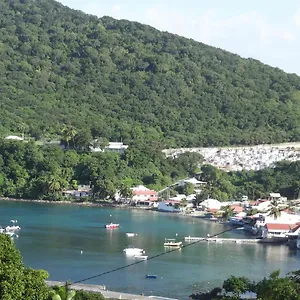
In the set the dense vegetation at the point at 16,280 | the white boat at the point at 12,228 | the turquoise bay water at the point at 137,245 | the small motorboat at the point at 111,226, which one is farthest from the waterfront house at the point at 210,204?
the dense vegetation at the point at 16,280

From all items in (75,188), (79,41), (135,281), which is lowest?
(135,281)

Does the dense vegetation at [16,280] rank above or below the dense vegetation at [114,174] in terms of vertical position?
below

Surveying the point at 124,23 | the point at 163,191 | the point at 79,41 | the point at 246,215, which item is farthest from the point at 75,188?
the point at 124,23

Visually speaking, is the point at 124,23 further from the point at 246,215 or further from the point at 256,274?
the point at 256,274

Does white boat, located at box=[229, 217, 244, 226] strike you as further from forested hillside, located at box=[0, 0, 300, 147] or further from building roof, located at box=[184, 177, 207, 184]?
forested hillside, located at box=[0, 0, 300, 147]

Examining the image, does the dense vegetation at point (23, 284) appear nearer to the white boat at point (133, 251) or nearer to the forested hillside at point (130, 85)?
the white boat at point (133, 251)
